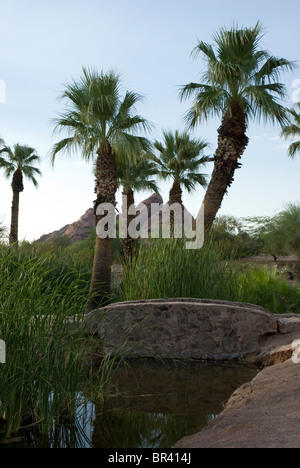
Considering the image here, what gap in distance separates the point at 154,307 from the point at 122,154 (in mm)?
9186

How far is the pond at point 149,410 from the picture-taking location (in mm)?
3855

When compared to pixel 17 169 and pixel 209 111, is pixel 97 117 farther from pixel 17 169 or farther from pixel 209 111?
pixel 17 169

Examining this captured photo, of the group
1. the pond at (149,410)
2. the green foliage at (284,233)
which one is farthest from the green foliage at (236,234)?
the pond at (149,410)

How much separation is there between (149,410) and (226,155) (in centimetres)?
1121

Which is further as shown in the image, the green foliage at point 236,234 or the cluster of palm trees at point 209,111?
the green foliage at point 236,234

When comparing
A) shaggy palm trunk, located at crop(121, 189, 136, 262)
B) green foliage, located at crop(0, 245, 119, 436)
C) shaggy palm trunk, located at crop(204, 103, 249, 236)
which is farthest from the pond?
shaggy palm trunk, located at crop(121, 189, 136, 262)

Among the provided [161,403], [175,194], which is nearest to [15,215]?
[175,194]

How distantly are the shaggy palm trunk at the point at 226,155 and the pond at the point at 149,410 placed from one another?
27.8 feet

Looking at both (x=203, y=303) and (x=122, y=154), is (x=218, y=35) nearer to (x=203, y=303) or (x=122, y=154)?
(x=122, y=154)

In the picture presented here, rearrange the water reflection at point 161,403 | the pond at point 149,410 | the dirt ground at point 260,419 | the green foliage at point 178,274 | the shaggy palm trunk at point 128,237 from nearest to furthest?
1. the dirt ground at point 260,419
2. the pond at point 149,410
3. the water reflection at point 161,403
4. the green foliage at point 178,274
5. the shaggy palm trunk at point 128,237

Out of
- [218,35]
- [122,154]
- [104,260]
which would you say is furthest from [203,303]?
[218,35]

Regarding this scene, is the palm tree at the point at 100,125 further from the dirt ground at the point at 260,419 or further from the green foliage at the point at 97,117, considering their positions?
the dirt ground at the point at 260,419

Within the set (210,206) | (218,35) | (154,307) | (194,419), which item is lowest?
(194,419)

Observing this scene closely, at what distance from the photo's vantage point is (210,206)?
14.7 metres
